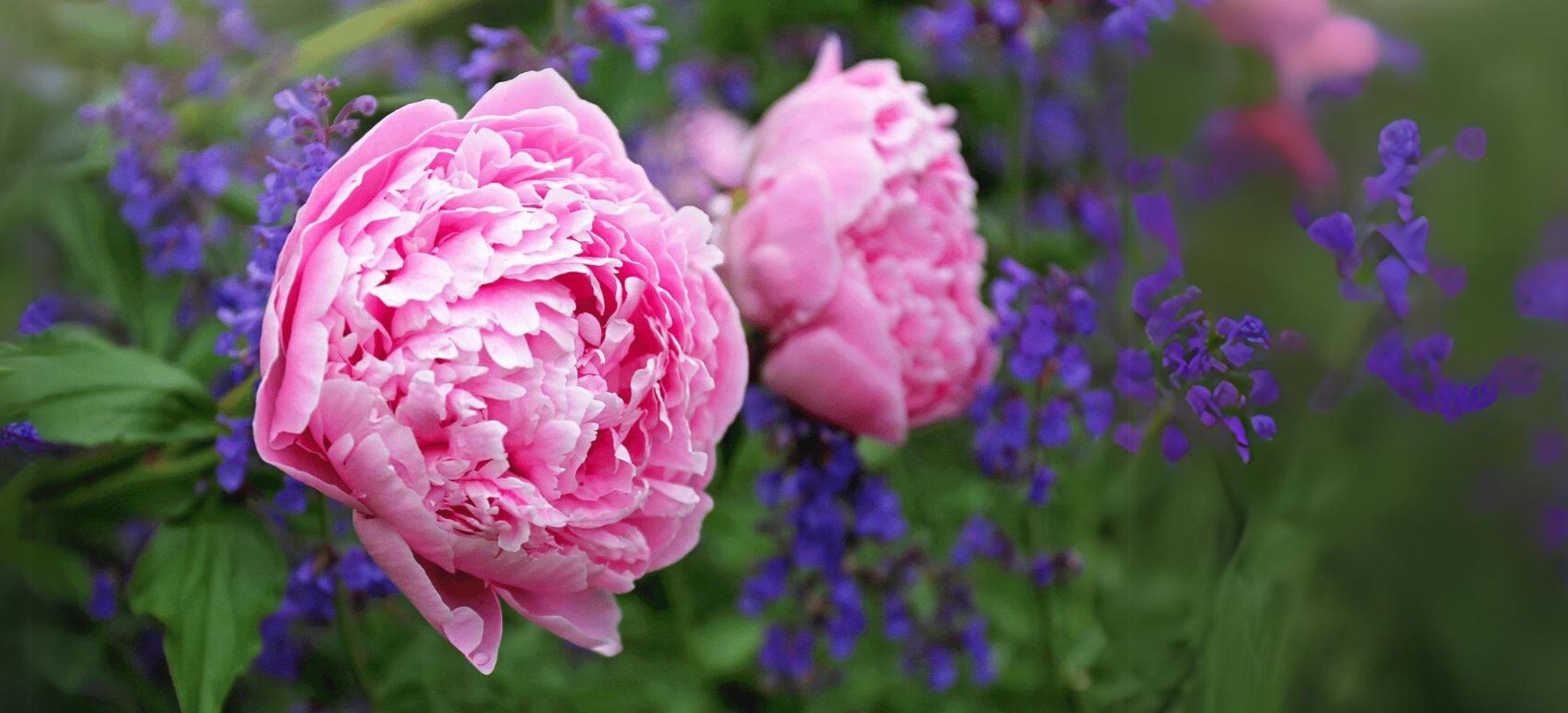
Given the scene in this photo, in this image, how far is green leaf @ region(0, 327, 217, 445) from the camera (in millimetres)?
310

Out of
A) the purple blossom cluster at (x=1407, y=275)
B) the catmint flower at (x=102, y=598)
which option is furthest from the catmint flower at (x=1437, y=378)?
the catmint flower at (x=102, y=598)

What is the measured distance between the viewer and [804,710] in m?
0.54

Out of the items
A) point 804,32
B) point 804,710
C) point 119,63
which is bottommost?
point 804,710

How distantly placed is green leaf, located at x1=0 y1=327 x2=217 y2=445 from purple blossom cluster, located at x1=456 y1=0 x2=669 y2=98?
0.36 ft

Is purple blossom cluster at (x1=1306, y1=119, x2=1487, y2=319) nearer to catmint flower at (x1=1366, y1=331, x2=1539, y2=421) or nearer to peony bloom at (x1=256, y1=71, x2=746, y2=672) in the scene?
catmint flower at (x1=1366, y1=331, x2=1539, y2=421)

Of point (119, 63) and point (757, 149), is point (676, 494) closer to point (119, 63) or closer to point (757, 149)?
point (757, 149)

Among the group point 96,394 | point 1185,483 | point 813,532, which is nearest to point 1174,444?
point 1185,483

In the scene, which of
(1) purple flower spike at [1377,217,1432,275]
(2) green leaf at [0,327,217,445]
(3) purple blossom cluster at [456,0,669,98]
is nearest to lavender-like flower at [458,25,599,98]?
(3) purple blossom cluster at [456,0,669,98]

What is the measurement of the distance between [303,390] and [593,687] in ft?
0.90

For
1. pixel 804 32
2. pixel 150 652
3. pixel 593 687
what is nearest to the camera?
pixel 150 652

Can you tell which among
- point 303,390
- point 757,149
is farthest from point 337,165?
point 757,149

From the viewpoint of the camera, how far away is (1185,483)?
357 millimetres

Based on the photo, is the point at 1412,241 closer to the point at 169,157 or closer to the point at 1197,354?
the point at 1197,354

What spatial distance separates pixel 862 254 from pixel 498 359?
153mm
